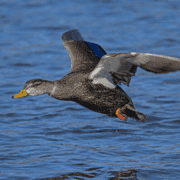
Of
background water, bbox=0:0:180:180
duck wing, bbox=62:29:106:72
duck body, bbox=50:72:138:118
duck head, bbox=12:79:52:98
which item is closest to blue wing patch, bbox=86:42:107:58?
duck wing, bbox=62:29:106:72

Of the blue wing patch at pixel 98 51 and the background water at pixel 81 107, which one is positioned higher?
the blue wing patch at pixel 98 51

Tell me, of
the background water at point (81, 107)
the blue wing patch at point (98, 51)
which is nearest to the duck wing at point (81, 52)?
the blue wing patch at point (98, 51)

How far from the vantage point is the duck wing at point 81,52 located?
7551 mm

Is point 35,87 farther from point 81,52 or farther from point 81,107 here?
point 81,107

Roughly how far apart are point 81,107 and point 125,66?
4.80 m

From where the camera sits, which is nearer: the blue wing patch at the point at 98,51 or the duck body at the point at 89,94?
the duck body at the point at 89,94

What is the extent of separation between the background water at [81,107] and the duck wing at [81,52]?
1.70m

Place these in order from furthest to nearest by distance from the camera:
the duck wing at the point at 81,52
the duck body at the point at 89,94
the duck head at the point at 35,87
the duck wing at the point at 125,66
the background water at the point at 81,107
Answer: the background water at the point at 81,107 < the duck wing at the point at 81,52 < the duck head at the point at 35,87 < the duck body at the point at 89,94 < the duck wing at the point at 125,66

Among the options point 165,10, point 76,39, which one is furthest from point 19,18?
point 76,39

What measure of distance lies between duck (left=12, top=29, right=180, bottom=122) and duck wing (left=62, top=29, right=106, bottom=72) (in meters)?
0.03

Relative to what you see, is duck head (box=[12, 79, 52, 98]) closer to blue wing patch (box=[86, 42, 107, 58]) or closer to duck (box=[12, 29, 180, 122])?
duck (box=[12, 29, 180, 122])

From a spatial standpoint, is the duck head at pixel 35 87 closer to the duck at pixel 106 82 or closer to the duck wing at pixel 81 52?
the duck at pixel 106 82

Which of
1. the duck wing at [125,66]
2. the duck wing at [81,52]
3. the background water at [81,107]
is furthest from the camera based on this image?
the background water at [81,107]

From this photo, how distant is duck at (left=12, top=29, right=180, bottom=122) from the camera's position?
603cm
